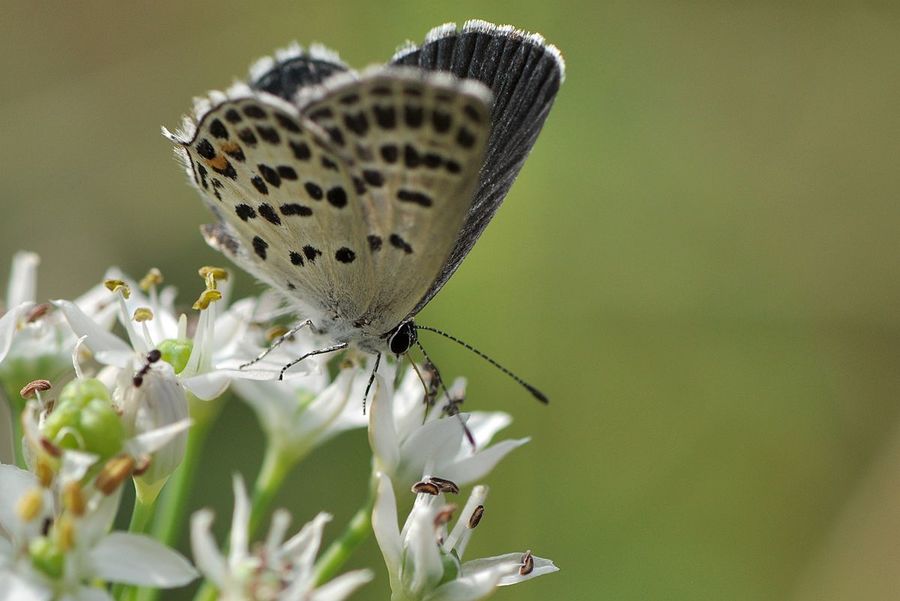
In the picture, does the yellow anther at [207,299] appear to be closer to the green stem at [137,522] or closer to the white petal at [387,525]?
the green stem at [137,522]

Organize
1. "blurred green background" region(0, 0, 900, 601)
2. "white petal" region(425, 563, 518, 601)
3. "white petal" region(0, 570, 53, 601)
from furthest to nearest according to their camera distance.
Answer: "blurred green background" region(0, 0, 900, 601), "white petal" region(425, 563, 518, 601), "white petal" region(0, 570, 53, 601)

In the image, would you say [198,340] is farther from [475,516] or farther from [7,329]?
[475,516]

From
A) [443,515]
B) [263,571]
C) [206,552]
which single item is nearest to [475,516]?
[443,515]

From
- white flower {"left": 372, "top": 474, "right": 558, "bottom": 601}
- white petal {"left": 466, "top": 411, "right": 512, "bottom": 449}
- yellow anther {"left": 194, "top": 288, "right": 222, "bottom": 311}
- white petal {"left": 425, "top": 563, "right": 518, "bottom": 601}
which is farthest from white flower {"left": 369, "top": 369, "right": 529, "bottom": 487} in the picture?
yellow anther {"left": 194, "top": 288, "right": 222, "bottom": 311}

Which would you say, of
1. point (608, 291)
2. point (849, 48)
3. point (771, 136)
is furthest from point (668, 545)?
point (849, 48)

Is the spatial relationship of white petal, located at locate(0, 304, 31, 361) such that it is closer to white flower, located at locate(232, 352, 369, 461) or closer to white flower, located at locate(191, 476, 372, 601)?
white flower, located at locate(232, 352, 369, 461)

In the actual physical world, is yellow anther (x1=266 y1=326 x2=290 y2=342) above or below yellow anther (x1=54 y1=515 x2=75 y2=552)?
above

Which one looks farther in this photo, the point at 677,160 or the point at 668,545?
the point at 677,160

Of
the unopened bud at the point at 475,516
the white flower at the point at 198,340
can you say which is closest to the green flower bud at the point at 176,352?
the white flower at the point at 198,340

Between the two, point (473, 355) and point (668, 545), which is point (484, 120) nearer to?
point (473, 355)
